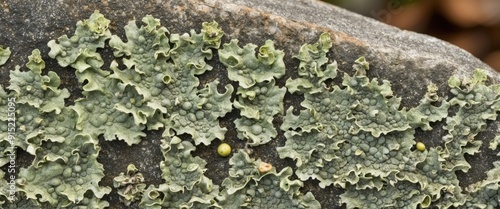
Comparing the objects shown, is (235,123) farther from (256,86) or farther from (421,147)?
(421,147)

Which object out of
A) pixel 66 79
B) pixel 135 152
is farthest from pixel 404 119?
pixel 66 79

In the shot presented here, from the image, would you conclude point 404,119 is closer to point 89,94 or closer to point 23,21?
point 89,94

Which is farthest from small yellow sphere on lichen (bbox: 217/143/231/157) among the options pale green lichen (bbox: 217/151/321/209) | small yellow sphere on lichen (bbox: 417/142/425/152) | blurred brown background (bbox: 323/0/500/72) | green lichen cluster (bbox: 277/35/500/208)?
blurred brown background (bbox: 323/0/500/72)

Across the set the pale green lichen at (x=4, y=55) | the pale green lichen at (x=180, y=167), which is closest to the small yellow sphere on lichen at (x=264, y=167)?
the pale green lichen at (x=180, y=167)

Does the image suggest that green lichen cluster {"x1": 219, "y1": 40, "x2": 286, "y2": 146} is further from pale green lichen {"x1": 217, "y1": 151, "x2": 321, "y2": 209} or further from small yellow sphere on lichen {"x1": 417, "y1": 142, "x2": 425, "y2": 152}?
small yellow sphere on lichen {"x1": 417, "y1": 142, "x2": 425, "y2": 152}

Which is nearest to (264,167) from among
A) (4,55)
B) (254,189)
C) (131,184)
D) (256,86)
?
(254,189)
